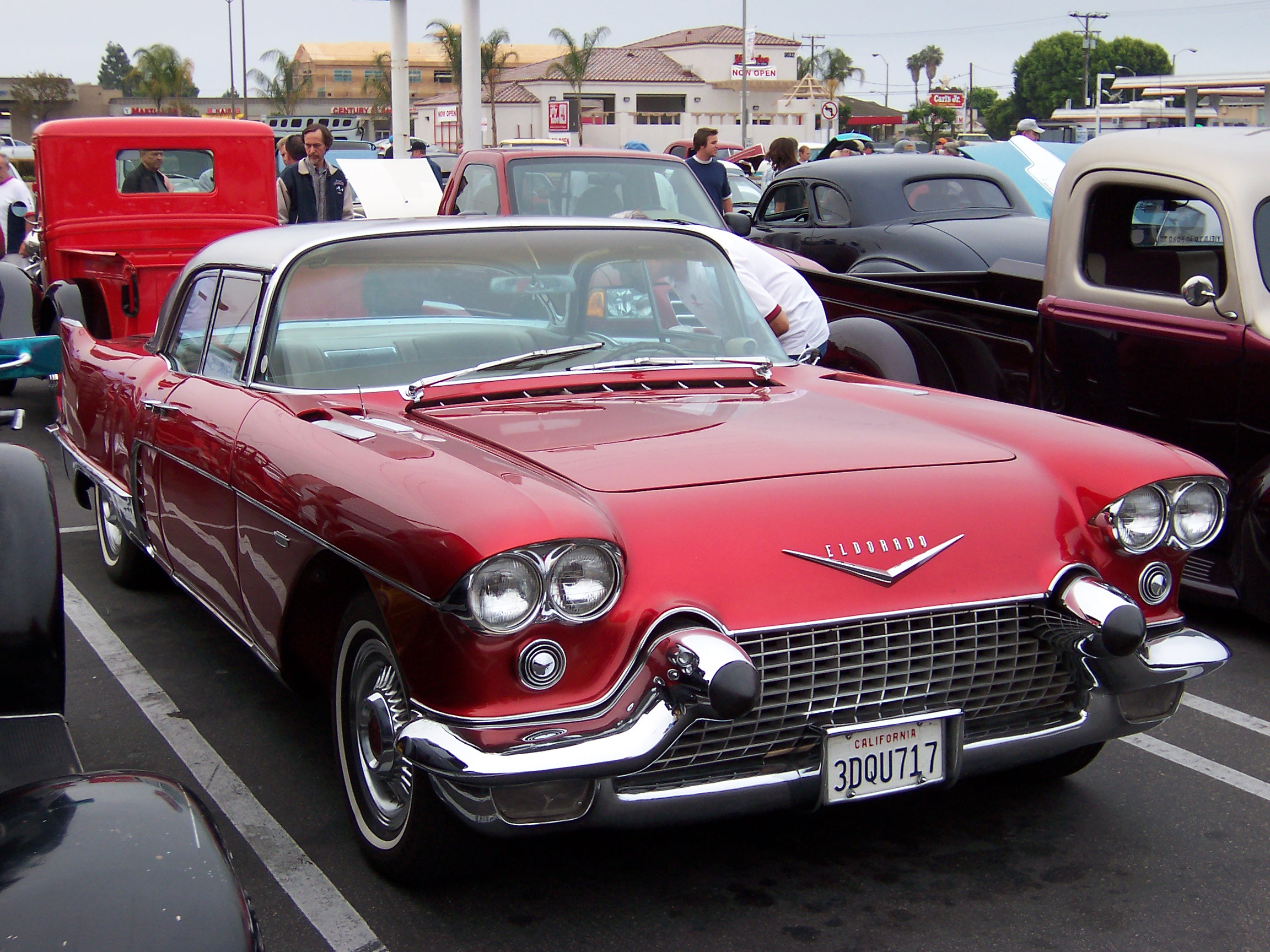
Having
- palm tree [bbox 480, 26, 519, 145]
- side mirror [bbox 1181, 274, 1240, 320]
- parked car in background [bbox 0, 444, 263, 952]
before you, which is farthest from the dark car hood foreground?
palm tree [bbox 480, 26, 519, 145]

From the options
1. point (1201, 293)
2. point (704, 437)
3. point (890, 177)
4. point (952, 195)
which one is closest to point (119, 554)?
point (704, 437)

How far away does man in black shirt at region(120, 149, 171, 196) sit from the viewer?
9.72m

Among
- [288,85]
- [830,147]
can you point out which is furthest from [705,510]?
[288,85]

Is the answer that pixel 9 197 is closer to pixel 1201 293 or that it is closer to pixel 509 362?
pixel 509 362

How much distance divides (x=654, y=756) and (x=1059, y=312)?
3828 millimetres

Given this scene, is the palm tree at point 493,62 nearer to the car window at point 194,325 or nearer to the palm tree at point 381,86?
the palm tree at point 381,86

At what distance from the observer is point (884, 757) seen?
2.72m

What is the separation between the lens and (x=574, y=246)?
13.2 ft

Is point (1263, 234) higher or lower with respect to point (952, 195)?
lower

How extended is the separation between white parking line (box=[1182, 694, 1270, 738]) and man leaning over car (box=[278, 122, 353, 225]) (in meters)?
8.90

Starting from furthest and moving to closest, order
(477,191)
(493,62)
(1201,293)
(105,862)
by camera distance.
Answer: (493,62)
(477,191)
(1201,293)
(105,862)

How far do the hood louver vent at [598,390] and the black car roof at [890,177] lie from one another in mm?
6728

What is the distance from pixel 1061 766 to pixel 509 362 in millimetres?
1862

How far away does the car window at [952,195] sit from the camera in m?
10.3
